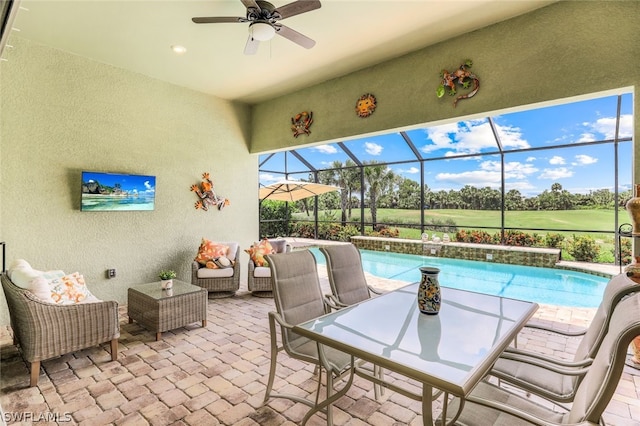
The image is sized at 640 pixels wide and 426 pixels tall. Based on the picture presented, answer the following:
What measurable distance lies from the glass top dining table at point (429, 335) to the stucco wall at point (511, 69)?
7.87ft

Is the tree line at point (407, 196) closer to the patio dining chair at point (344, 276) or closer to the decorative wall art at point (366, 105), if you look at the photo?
the decorative wall art at point (366, 105)

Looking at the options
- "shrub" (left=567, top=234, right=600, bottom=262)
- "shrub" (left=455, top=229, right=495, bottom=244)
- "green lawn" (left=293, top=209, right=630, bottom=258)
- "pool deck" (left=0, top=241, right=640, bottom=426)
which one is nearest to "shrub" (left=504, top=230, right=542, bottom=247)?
"green lawn" (left=293, top=209, right=630, bottom=258)

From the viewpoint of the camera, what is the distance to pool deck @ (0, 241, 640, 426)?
7.22 ft

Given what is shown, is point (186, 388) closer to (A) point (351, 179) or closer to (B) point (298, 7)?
(B) point (298, 7)

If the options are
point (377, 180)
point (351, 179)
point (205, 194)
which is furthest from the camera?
point (351, 179)

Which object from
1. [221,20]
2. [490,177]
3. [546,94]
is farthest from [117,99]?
[490,177]

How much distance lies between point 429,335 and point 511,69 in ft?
10.7

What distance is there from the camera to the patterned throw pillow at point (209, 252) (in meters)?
5.12

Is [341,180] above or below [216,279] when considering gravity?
above

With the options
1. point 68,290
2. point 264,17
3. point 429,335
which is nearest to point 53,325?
point 68,290

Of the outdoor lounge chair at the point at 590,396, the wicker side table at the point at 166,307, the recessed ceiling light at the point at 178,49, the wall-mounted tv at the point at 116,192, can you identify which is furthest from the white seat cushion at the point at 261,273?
the outdoor lounge chair at the point at 590,396

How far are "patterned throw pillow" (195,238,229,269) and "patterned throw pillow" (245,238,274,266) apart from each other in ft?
1.50

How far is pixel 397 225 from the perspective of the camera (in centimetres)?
978

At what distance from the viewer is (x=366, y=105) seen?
15.4 feet
